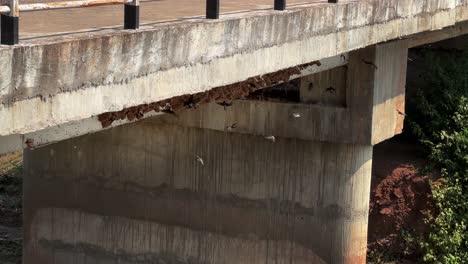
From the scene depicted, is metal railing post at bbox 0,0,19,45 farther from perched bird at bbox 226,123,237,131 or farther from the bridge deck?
perched bird at bbox 226,123,237,131

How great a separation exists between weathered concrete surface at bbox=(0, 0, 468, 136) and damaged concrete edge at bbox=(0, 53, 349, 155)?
74 cm

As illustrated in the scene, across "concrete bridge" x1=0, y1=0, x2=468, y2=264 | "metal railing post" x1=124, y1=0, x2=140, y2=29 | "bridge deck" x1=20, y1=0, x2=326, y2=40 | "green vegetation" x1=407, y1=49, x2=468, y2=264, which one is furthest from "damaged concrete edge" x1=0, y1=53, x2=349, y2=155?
"green vegetation" x1=407, y1=49, x2=468, y2=264

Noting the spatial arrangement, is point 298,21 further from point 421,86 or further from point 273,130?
point 421,86

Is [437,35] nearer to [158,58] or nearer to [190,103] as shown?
[190,103]

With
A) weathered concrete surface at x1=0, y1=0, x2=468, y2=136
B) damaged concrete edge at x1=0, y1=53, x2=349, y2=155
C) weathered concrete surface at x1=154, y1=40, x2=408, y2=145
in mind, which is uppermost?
weathered concrete surface at x1=0, y1=0, x2=468, y2=136

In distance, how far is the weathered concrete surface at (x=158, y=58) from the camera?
22.1ft

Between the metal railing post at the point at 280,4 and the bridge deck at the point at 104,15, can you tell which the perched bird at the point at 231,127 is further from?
the metal railing post at the point at 280,4

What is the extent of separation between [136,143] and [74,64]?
34.3 feet

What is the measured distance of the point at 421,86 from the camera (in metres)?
21.8

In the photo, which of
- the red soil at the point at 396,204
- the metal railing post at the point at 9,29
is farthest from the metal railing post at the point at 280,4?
the red soil at the point at 396,204

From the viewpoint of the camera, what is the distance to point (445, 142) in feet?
64.7

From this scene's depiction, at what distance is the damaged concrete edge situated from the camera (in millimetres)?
8133

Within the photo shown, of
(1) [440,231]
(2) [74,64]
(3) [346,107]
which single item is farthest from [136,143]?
(2) [74,64]

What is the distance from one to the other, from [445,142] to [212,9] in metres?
11.7
